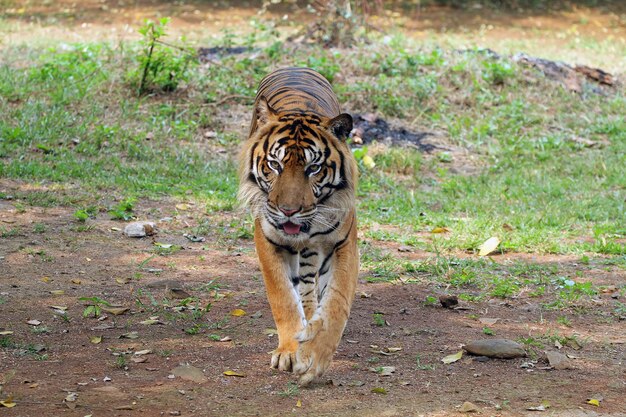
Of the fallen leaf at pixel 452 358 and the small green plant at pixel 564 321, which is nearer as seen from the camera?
the fallen leaf at pixel 452 358

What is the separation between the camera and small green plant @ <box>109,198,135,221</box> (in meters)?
6.57

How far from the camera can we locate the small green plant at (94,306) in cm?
471

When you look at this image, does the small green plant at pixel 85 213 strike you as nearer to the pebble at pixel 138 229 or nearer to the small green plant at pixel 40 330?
the pebble at pixel 138 229

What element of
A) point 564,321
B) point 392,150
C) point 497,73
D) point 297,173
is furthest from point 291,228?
point 497,73

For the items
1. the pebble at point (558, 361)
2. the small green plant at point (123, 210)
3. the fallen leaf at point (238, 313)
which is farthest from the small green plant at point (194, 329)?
the small green plant at point (123, 210)

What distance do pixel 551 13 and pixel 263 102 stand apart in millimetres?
13011

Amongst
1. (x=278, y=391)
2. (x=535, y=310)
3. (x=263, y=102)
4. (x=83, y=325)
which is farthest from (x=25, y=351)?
(x=535, y=310)

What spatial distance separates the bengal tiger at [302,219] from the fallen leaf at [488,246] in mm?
1955

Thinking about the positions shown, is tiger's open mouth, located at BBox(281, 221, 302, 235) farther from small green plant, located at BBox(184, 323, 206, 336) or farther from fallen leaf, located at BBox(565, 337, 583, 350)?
fallen leaf, located at BBox(565, 337, 583, 350)

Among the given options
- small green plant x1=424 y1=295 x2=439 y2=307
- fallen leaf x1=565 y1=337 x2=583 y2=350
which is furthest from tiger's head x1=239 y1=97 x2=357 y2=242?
fallen leaf x1=565 y1=337 x2=583 y2=350

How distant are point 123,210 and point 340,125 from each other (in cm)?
279

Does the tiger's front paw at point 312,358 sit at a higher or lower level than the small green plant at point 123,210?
higher

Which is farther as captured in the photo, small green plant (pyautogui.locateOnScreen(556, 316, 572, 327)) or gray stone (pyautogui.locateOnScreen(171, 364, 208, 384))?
small green plant (pyautogui.locateOnScreen(556, 316, 572, 327))

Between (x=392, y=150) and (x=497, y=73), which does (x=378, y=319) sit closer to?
(x=392, y=150)
